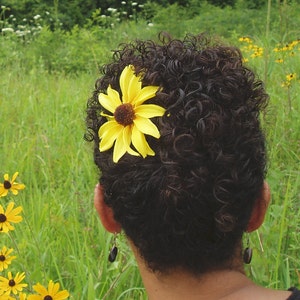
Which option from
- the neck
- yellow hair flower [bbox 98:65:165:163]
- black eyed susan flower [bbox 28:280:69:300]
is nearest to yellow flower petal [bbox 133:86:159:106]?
yellow hair flower [bbox 98:65:165:163]

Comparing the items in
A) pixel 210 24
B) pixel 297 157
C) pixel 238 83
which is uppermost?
pixel 238 83

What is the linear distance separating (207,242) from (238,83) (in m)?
0.27

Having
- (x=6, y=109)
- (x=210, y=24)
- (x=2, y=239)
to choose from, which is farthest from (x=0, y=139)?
(x=210, y=24)

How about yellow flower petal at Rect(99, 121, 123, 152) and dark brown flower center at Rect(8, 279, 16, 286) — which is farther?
dark brown flower center at Rect(8, 279, 16, 286)

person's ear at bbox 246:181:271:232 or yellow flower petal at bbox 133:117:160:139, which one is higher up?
yellow flower petal at bbox 133:117:160:139

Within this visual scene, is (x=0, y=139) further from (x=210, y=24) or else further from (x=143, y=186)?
(x=210, y=24)

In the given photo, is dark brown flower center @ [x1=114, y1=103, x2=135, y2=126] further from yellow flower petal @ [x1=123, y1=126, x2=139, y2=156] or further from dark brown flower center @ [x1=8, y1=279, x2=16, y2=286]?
dark brown flower center @ [x1=8, y1=279, x2=16, y2=286]

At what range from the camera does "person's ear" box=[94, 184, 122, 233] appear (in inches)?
44.3

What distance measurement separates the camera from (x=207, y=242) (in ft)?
3.29


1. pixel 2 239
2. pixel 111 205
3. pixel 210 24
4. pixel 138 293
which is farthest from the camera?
pixel 210 24

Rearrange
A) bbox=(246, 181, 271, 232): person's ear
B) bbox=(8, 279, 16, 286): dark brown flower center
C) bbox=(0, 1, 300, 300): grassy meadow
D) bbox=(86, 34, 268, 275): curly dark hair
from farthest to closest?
bbox=(0, 1, 300, 300): grassy meadow
bbox=(8, 279, 16, 286): dark brown flower center
bbox=(246, 181, 271, 232): person's ear
bbox=(86, 34, 268, 275): curly dark hair

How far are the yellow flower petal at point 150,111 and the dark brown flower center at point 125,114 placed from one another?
0.02 m

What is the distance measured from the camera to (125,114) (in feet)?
3.44

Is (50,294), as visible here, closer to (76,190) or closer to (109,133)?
(109,133)
